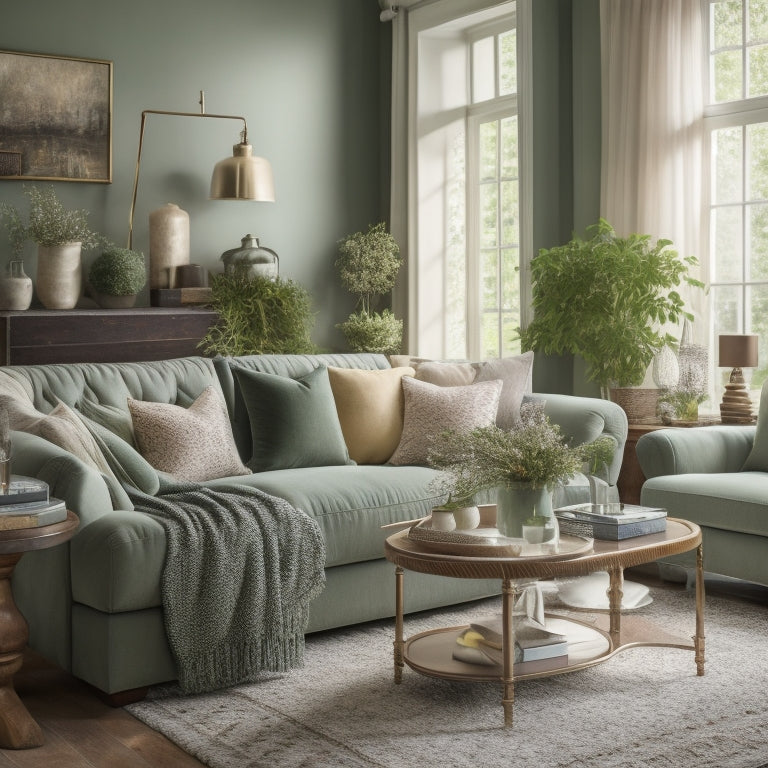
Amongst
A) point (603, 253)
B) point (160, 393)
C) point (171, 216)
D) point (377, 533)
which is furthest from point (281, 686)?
point (171, 216)

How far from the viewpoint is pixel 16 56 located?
209 inches

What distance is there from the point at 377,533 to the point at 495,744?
1076mm

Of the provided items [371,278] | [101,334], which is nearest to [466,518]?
[101,334]

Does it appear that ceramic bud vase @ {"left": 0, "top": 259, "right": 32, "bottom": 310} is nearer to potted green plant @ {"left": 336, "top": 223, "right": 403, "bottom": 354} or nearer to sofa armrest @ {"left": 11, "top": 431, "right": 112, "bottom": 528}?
potted green plant @ {"left": 336, "top": 223, "right": 403, "bottom": 354}

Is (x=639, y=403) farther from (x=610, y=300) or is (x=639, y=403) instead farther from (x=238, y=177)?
(x=238, y=177)

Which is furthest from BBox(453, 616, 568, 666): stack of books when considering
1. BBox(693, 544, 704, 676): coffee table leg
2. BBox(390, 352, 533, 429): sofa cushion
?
BBox(390, 352, 533, 429): sofa cushion

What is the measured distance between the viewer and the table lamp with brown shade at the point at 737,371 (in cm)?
459

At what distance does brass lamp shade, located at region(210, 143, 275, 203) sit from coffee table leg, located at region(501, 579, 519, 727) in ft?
11.4

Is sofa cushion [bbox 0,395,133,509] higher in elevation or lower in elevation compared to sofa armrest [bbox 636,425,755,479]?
higher

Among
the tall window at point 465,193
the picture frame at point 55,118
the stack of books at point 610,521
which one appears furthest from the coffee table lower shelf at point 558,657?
the picture frame at point 55,118

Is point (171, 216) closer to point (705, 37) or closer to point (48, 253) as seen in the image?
point (48, 253)

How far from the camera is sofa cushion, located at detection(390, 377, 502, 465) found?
169 inches

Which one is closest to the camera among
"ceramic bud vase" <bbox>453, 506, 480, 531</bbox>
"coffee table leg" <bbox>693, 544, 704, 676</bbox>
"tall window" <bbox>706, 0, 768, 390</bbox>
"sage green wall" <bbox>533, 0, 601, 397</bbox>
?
"ceramic bud vase" <bbox>453, 506, 480, 531</bbox>

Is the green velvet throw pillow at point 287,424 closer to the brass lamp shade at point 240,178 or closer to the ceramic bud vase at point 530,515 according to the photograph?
the ceramic bud vase at point 530,515
